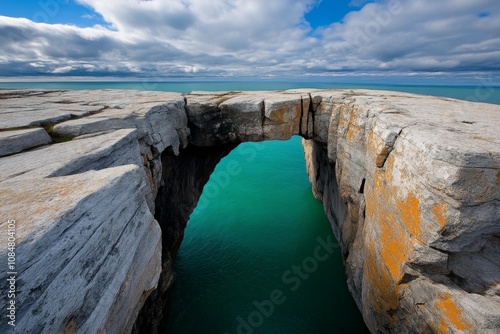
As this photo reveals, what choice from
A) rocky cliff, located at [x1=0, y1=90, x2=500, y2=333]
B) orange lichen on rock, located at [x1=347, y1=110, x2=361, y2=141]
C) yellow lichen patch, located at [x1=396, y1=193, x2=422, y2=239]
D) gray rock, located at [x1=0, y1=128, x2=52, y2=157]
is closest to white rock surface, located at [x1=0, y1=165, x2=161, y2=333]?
rocky cliff, located at [x1=0, y1=90, x2=500, y2=333]

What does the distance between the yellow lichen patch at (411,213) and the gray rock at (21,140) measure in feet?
23.5

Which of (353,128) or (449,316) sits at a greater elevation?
(353,128)

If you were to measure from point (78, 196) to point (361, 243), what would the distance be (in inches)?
288

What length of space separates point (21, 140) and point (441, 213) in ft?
24.2

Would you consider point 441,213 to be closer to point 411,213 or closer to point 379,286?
point 411,213

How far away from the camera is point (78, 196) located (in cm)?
268

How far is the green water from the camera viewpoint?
365 inches

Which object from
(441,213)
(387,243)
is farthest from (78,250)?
(387,243)

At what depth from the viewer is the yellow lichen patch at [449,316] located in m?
3.89

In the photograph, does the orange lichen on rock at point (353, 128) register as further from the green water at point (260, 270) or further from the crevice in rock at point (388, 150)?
the green water at point (260, 270)

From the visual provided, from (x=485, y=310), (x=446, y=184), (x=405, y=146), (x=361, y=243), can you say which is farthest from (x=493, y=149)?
(x=361, y=243)

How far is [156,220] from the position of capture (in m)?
4.95

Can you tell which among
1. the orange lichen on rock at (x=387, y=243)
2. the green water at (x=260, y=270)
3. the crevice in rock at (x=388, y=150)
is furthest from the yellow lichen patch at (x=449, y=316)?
the green water at (x=260, y=270)

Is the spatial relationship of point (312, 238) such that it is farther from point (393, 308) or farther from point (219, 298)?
point (393, 308)
